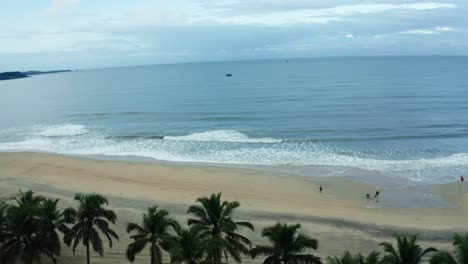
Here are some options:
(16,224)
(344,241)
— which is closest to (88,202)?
(16,224)

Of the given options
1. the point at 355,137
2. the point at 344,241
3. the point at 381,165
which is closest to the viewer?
the point at 344,241

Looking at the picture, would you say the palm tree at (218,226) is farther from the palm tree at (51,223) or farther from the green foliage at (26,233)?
the green foliage at (26,233)

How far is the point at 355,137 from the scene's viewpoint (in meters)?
52.5

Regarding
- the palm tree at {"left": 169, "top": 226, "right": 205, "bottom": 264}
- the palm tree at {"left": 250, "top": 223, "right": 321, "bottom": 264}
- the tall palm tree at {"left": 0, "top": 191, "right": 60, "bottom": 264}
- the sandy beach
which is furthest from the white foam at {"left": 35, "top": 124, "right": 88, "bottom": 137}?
the palm tree at {"left": 250, "top": 223, "right": 321, "bottom": 264}

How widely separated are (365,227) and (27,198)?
64.9ft

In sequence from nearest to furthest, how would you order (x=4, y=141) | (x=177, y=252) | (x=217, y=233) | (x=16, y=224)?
(x=177, y=252), (x=217, y=233), (x=16, y=224), (x=4, y=141)

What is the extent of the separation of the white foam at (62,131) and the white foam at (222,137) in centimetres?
1595

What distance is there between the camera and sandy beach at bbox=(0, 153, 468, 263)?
26.1 metres

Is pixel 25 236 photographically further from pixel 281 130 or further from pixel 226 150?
pixel 281 130

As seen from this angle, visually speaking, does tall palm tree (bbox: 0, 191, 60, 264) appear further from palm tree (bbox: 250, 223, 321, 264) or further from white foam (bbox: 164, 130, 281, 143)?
white foam (bbox: 164, 130, 281, 143)

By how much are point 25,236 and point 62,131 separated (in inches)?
1969

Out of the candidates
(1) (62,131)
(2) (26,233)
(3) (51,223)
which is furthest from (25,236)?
(1) (62,131)

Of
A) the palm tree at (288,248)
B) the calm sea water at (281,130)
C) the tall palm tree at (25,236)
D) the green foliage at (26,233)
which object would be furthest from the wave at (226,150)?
the tall palm tree at (25,236)

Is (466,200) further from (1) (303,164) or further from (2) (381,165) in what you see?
(1) (303,164)
